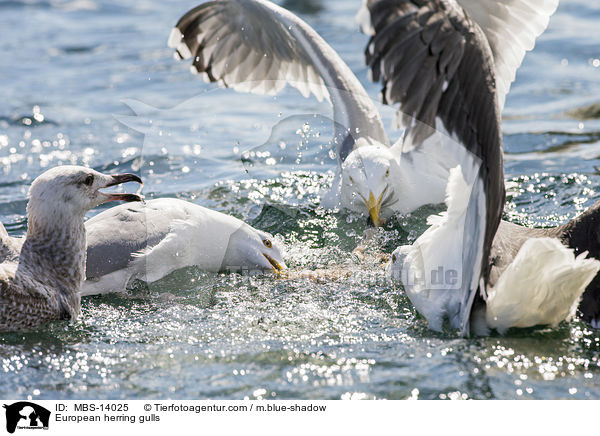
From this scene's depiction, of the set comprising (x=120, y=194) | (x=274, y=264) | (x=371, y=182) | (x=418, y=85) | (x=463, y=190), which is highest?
(x=418, y=85)

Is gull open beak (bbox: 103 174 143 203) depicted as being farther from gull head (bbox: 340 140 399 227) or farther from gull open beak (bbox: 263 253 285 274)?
gull head (bbox: 340 140 399 227)

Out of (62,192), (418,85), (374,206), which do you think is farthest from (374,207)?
(418,85)

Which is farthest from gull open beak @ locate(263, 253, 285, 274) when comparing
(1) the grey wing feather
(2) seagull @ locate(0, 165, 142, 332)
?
(1) the grey wing feather

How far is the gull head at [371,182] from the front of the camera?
606 cm

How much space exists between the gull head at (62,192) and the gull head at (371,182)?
2119mm

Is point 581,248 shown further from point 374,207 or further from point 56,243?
point 56,243

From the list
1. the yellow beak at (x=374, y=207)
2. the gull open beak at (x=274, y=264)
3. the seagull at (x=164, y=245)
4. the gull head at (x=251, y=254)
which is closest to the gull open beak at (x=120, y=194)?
the seagull at (x=164, y=245)

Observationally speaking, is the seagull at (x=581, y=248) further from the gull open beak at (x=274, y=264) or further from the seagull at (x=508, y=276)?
the gull open beak at (x=274, y=264)

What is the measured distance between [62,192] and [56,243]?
1.03 feet

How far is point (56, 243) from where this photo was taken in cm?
480

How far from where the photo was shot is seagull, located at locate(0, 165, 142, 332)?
4.63 meters
